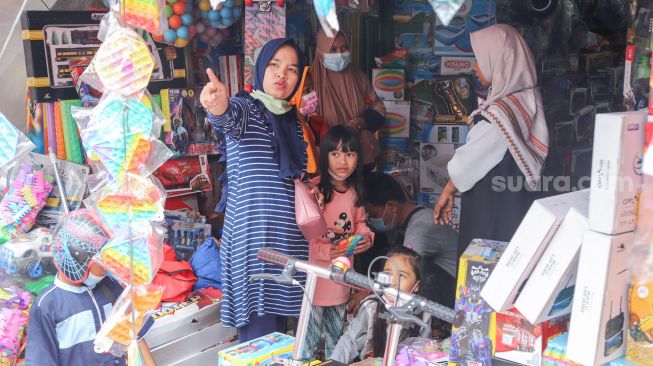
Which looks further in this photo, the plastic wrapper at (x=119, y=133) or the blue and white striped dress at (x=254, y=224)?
the blue and white striped dress at (x=254, y=224)

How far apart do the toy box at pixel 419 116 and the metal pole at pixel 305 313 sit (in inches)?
124

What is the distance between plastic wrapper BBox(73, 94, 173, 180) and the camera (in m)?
2.42

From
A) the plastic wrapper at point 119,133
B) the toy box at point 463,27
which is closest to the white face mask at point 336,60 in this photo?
the toy box at point 463,27

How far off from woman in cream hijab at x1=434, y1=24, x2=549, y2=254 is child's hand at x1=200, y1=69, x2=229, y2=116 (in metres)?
1.07

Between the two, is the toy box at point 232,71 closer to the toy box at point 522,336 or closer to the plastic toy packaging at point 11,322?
the plastic toy packaging at point 11,322

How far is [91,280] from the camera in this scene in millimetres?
2779

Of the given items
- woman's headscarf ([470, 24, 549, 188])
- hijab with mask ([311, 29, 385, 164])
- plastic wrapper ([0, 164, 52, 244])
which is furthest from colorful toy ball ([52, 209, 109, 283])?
hijab with mask ([311, 29, 385, 164])

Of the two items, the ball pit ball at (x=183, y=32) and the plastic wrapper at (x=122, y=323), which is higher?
the ball pit ball at (x=183, y=32)

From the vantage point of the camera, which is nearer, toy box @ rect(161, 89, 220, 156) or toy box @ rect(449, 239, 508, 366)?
toy box @ rect(449, 239, 508, 366)

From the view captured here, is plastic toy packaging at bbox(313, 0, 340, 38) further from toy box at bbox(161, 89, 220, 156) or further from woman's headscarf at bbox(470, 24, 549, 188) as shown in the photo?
toy box at bbox(161, 89, 220, 156)

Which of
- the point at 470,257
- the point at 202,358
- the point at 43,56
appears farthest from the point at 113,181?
the point at 43,56

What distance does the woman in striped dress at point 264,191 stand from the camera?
3.14m

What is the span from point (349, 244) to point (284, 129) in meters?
0.65

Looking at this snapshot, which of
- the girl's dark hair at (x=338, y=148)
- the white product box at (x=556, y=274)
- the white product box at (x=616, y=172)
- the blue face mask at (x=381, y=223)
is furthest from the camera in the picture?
the blue face mask at (x=381, y=223)
